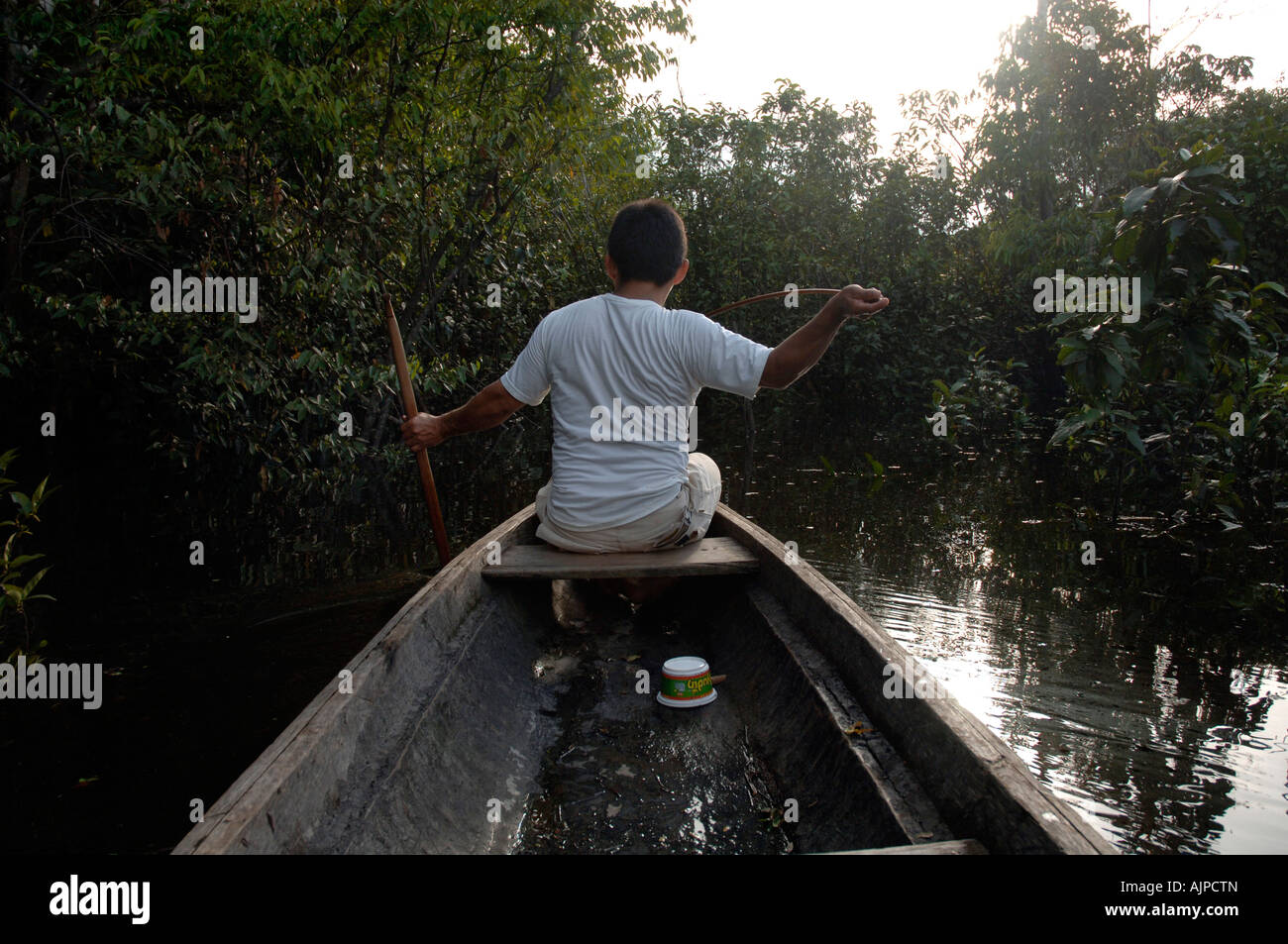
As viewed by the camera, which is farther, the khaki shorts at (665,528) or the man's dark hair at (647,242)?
the khaki shorts at (665,528)

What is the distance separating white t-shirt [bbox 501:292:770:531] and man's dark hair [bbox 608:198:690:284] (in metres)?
0.11

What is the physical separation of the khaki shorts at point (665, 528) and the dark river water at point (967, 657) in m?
1.14

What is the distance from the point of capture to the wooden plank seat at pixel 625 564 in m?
2.89

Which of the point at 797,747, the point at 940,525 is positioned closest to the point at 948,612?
the point at 940,525

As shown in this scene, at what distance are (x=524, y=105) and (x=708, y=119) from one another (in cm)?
705

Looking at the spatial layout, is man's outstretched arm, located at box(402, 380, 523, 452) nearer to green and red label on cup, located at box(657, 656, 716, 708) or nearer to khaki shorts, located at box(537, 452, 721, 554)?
khaki shorts, located at box(537, 452, 721, 554)

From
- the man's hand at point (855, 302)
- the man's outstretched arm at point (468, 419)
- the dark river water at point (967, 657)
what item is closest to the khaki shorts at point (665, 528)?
the man's outstretched arm at point (468, 419)

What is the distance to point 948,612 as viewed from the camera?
4.27m

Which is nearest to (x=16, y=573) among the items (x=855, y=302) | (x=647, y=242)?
(x=647, y=242)

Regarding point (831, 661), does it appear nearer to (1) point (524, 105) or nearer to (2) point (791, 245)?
(1) point (524, 105)

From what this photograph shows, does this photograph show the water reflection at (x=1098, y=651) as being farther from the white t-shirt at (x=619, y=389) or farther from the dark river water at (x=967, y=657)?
the white t-shirt at (x=619, y=389)

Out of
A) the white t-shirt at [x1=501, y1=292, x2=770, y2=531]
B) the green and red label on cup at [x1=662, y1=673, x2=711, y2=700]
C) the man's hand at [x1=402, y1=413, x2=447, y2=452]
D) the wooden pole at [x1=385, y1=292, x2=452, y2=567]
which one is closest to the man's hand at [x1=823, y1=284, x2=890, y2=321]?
the white t-shirt at [x1=501, y1=292, x2=770, y2=531]

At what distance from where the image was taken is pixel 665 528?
3078 millimetres
